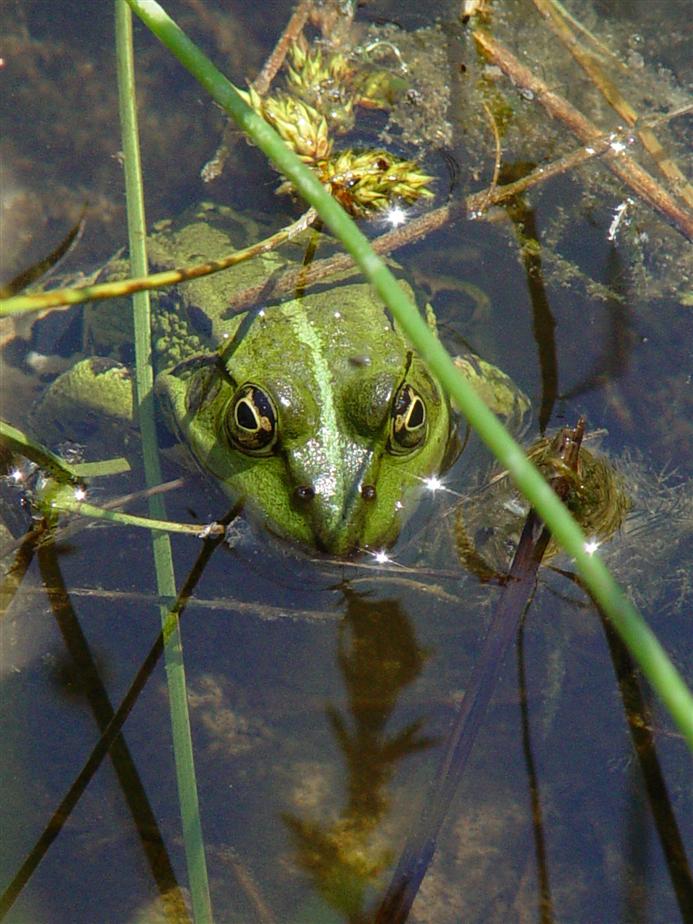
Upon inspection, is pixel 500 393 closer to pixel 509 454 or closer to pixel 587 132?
pixel 587 132

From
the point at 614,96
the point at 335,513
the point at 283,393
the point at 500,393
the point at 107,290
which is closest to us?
the point at 107,290

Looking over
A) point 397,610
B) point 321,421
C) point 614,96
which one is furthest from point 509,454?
point 614,96

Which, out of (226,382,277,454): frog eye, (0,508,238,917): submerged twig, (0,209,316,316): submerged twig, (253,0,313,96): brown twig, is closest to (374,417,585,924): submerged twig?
(226,382,277,454): frog eye

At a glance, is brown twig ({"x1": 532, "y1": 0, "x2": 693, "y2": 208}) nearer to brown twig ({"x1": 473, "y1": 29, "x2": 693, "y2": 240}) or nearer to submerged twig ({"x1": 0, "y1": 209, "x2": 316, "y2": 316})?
brown twig ({"x1": 473, "y1": 29, "x2": 693, "y2": 240})

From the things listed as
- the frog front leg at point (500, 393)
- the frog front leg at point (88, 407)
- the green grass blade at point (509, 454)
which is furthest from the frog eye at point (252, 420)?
the green grass blade at point (509, 454)

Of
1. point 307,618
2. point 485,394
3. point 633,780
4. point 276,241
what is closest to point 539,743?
point 633,780

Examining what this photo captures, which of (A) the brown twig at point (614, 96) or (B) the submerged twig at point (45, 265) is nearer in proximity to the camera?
(A) the brown twig at point (614, 96)

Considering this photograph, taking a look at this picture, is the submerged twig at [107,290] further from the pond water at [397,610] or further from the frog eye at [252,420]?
the pond water at [397,610]
